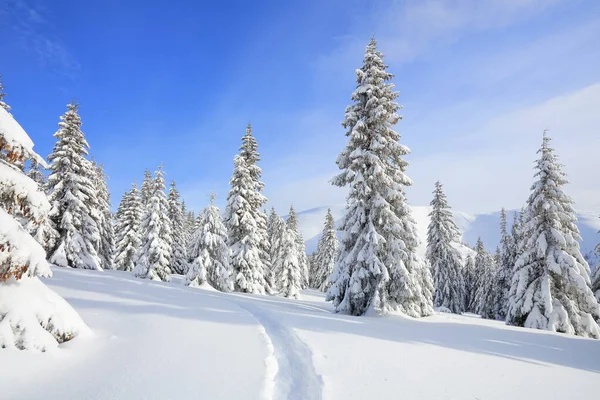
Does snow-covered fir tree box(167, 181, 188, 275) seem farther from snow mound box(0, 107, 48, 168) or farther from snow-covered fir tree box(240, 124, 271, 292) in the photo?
snow mound box(0, 107, 48, 168)

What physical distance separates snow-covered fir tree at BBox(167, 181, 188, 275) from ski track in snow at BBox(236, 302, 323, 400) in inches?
1521

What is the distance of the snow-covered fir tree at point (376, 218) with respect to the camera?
1519 centimetres

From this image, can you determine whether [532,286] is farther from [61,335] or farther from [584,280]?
[61,335]

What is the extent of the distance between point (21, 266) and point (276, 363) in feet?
17.2

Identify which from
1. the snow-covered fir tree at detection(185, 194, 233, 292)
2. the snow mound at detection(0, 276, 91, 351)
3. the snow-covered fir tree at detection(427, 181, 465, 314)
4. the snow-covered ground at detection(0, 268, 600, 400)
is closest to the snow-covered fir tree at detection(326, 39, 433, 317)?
the snow-covered ground at detection(0, 268, 600, 400)

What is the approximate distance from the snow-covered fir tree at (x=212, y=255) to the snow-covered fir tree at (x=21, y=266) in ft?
66.8

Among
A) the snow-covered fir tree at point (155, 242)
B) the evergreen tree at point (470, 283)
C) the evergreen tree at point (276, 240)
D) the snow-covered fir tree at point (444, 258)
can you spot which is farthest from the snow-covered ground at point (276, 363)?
the evergreen tree at point (470, 283)

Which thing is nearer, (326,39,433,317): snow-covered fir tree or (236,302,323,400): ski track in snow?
(236,302,323,400): ski track in snow

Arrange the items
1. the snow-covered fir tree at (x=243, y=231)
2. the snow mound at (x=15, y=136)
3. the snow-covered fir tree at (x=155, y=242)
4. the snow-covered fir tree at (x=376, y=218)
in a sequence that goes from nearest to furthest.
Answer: the snow mound at (x=15, y=136)
the snow-covered fir tree at (x=376, y=218)
the snow-covered fir tree at (x=243, y=231)
the snow-covered fir tree at (x=155, y=242)

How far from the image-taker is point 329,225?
185ft

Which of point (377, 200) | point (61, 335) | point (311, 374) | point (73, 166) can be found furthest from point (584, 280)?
point (73, 166)

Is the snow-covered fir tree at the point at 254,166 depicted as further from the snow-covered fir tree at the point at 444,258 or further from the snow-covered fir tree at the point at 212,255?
the snow-covered fir tree at the point at 444,258

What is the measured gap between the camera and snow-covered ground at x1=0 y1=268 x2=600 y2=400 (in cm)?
503

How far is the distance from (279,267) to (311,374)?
35669mm
